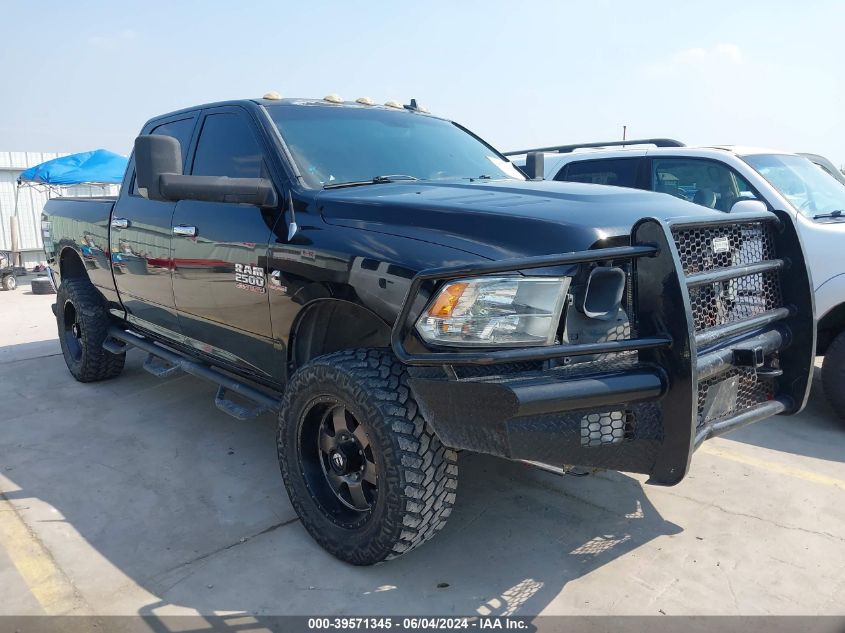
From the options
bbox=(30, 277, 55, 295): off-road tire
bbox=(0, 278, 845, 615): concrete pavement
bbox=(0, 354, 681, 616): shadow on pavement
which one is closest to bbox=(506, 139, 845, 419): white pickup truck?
bbox=(0, 278, 845, 615): concrete pavement

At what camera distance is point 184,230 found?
3664 mm

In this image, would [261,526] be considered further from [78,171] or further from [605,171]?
[78,171]

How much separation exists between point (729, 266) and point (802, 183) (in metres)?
3.09

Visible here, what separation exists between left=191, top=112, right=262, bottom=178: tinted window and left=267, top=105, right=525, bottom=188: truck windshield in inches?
7.7

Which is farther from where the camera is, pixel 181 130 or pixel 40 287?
pixel 40 287

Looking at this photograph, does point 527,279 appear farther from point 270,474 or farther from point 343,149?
point 270,474

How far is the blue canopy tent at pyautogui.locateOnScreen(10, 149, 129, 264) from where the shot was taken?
14406 mm

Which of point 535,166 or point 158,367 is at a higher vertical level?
point 535,166

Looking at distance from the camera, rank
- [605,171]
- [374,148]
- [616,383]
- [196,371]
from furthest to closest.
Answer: [605,171], [196,371], [374,148], [616,383]

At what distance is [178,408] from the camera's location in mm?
4848

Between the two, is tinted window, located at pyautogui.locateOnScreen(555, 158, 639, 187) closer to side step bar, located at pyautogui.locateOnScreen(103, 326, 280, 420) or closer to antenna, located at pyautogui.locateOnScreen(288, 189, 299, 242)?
antenna, located at pyautogui.locateOnScreen(288, 189, 299, 242)

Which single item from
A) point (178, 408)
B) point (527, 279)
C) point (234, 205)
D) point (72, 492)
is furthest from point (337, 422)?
point (178, 408)

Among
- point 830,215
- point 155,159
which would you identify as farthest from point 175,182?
point 830,215

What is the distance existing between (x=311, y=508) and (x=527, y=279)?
141 cm
